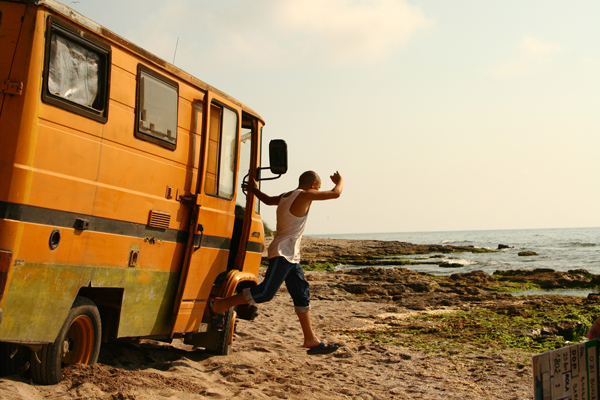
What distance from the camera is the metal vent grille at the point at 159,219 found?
484cm

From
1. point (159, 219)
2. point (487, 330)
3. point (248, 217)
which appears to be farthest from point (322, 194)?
point (487, 330)

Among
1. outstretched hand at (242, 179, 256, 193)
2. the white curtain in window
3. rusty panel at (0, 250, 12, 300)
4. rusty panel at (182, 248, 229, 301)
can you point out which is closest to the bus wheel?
rusty panel at (0, 250, 12, 300)

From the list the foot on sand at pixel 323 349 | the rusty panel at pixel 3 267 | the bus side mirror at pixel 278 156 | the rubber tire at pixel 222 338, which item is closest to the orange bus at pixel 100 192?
the rusty panel at pixel 3 267

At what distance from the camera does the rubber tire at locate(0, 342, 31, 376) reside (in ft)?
13.3

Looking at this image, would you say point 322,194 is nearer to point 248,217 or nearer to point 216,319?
point 248,217

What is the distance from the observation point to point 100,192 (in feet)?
14.0

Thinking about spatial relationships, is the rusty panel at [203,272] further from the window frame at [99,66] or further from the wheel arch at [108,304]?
the window frame at [99,66]

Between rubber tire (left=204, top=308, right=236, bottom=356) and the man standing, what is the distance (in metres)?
0.46

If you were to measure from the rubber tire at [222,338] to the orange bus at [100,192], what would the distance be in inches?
8.4

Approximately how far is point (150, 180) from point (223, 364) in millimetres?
2545

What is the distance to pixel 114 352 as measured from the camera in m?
5.62

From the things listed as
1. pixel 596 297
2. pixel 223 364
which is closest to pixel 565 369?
pixel 223 364

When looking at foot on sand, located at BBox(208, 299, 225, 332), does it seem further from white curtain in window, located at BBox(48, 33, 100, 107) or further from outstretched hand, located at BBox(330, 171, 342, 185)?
white curtain in window, located at BBox(48, 33, 100, 107)

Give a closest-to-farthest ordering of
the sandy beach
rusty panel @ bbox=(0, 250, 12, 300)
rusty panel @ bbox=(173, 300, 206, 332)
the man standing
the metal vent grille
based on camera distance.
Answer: rusty panel @ bbox=(0, 250, 12, 300)
the sandy beach
the metal vent grille
rusty panel @ bbox=(173, 300, 206, 332)
the man standing
